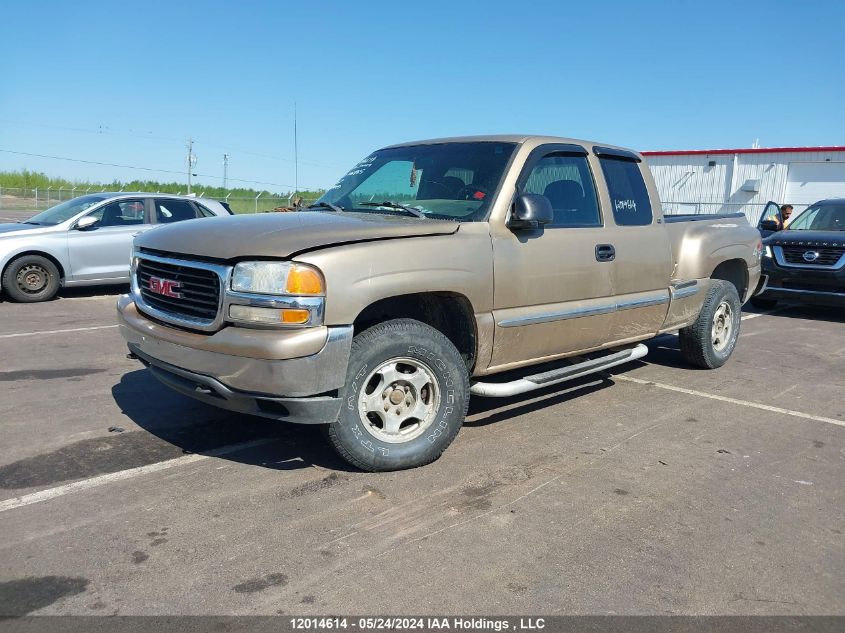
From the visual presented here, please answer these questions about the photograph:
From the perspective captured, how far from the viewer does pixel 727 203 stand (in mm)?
28094

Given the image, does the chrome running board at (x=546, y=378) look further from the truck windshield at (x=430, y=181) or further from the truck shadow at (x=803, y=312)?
the truck shadow at (x=803, y=312)

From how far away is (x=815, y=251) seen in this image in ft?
33.6

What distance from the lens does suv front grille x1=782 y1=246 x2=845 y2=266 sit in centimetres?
1003

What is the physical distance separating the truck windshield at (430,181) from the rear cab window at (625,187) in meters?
1.09

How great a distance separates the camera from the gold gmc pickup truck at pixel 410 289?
3.57 metres

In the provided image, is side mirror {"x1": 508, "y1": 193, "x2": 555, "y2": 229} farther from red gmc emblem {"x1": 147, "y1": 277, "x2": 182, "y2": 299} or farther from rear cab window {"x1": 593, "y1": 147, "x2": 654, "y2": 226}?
red gmc emblem {"x1": 147, "y1": 277, "x2": 182, "y2": 299}

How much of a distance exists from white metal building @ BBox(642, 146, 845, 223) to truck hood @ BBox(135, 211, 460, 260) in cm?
2584

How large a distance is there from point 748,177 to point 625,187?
2508cm

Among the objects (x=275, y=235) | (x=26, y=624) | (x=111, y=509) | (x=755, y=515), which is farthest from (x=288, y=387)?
(x=755, y=515)

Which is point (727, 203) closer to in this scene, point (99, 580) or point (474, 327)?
point (474, 327)

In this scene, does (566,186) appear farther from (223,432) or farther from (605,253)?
(223,432)

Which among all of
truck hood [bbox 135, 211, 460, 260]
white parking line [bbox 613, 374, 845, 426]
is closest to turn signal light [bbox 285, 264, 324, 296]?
truck hood [bbox 135, 211, 460, 260]

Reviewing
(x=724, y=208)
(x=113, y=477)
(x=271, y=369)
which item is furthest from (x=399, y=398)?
(x=724, y=208)

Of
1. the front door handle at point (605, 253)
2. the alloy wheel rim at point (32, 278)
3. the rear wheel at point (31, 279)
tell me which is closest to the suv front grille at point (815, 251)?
the front door handle at point (605, 253)
